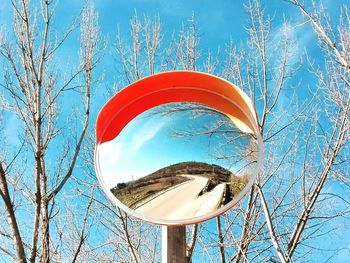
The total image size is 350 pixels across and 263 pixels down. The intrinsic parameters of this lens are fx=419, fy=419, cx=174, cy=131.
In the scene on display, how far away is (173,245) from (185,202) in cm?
14

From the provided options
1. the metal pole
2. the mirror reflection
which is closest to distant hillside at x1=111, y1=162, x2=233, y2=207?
the mirror reflection

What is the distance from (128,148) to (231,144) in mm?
317

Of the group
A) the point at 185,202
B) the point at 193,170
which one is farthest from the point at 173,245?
the point at 193,170

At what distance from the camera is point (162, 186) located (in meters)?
1.13

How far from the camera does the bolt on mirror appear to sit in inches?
42.8

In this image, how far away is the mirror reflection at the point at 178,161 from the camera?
3.57 ft

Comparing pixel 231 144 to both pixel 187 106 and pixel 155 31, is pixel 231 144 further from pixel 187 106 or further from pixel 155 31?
pixel 155 31

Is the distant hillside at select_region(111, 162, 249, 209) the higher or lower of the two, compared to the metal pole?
higher

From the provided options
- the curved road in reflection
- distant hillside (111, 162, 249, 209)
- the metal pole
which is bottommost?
the metal pole

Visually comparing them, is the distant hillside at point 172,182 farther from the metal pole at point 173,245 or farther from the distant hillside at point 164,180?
the metal pole at point 173,245

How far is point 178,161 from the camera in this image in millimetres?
1189

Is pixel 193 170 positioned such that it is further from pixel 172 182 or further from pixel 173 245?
pixel 173 245

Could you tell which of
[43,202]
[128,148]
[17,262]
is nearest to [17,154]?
[43,202]

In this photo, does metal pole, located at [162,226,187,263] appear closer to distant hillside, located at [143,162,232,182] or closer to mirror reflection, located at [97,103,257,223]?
mirror reflection, located at [97,103,257,223]
